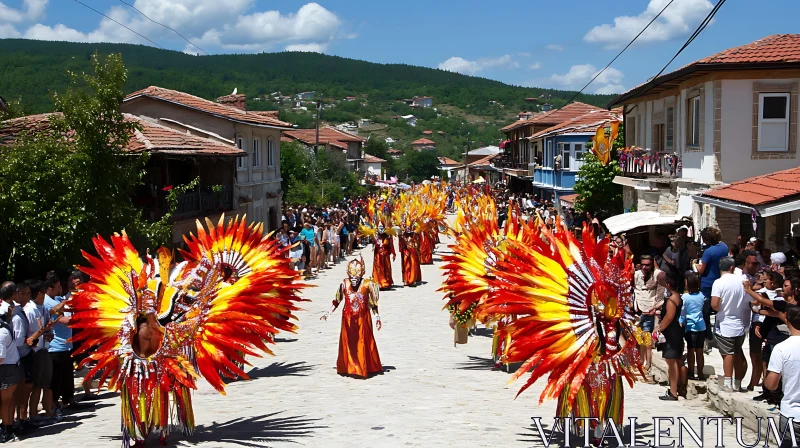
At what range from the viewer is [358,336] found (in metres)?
12.9

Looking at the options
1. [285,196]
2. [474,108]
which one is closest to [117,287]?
[285,196]

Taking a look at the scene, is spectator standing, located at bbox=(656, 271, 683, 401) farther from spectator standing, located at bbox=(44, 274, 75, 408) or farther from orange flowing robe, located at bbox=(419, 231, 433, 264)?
orange flowing robe, located at bbox=(419, 231, 433, 264)

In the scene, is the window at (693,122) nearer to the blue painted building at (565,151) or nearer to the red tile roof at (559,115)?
the blue painted building at (565,151)

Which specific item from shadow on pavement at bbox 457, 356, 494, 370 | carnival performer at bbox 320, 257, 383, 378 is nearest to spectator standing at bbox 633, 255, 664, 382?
shadow on pavement at bbox 457, 356, 494, 370

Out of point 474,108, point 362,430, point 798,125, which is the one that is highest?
point 474,108

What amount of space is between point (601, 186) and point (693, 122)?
10.2m

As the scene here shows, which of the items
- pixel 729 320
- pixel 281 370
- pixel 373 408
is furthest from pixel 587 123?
pixel 373 408

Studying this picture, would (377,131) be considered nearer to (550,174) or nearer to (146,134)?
(550,174)

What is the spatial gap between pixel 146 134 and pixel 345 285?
1129 centimetres

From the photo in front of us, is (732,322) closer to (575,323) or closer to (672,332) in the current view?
(672,332)

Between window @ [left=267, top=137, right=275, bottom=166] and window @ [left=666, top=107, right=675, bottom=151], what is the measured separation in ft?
58.2

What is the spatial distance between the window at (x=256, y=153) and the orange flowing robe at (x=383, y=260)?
11.9m

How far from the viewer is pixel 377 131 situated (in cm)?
16212

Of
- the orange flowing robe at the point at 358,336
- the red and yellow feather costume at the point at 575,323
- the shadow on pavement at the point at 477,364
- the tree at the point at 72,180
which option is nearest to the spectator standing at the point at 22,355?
the orange flowing robe at the point at 358,336
